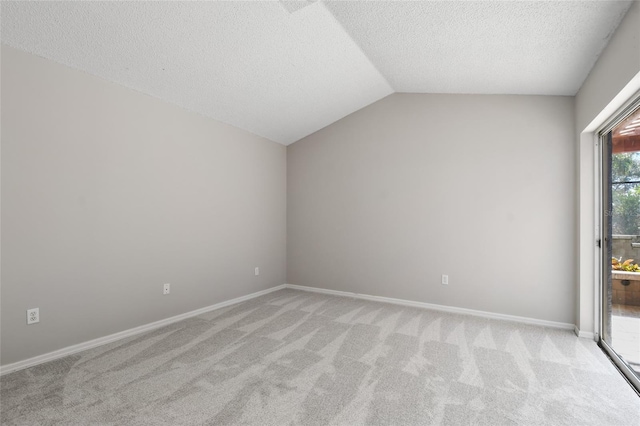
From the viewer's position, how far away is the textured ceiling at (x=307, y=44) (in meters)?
2.17

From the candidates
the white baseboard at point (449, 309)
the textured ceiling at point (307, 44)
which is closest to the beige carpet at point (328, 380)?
the white baseboard at point (449, 309)

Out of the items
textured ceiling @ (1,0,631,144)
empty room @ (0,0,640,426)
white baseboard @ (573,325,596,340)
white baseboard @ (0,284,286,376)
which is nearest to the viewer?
empty room @ (0,0,640,426)

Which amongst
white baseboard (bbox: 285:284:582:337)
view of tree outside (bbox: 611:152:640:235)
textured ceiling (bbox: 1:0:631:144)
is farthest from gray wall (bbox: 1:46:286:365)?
view of tree outside (bbox: 611:152:640:235)

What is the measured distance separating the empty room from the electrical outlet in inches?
0.6

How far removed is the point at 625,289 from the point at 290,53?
11.2 feet

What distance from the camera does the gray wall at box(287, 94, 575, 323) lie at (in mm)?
3406

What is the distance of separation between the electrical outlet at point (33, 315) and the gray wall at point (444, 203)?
315 cm

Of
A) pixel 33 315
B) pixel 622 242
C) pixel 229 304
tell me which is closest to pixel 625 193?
pixel 622 242

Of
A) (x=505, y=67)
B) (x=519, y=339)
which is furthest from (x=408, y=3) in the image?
(x=519, y=339)

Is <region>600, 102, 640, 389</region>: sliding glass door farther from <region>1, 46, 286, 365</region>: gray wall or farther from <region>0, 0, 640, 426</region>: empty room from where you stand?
<region>1, 46, 286, 365</region>: gray wall

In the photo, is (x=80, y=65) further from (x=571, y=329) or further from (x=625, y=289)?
(x=571, y=329)

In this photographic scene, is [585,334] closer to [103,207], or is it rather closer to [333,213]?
→ [333,213]

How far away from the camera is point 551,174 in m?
3.39

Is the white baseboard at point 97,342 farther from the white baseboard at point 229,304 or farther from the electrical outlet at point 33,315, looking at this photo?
the electrical outlet at point 33,315
